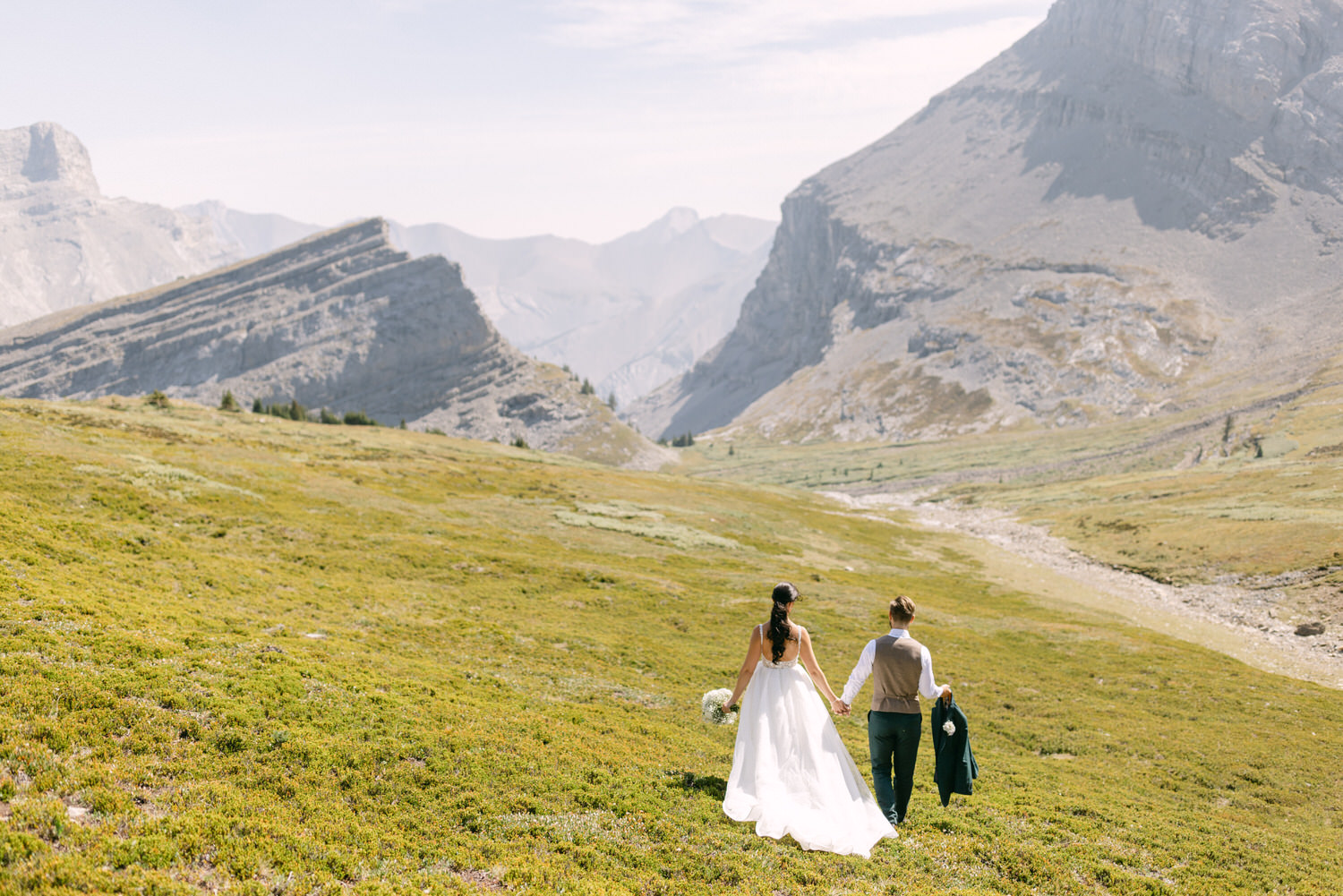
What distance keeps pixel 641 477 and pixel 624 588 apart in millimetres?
72107

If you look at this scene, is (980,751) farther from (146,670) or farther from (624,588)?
(146,670)

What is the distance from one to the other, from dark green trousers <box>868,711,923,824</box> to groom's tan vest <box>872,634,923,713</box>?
0.87ft

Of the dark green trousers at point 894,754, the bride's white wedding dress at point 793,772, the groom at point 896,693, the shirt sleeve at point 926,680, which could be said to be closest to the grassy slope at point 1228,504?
the dark green trousers at point 894,754

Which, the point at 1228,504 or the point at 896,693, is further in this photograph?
the point at 1228,504

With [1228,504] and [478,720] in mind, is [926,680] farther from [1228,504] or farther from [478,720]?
[1228,504]

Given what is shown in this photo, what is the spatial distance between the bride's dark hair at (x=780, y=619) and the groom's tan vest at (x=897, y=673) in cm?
217

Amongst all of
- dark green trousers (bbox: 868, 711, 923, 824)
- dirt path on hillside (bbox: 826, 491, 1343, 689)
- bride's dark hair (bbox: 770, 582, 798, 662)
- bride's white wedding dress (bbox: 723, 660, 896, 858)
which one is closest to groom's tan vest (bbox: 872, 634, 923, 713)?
dark green trousers (bbox: 868, 711, 923, 824)

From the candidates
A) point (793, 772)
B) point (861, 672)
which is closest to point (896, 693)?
point (861, 672)

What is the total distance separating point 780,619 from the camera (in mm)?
17000

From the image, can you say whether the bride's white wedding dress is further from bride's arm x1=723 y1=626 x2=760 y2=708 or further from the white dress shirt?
the white dress shirt

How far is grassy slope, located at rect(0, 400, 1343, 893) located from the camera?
48.9 ft

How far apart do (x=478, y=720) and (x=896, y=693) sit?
12.9 meters

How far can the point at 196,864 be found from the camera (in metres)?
13.1

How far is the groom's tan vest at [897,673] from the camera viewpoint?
16578 mm
